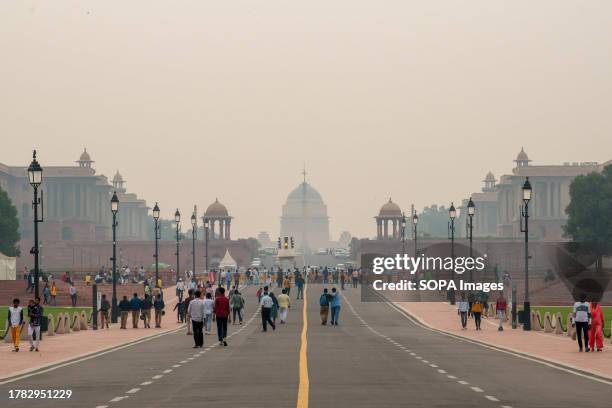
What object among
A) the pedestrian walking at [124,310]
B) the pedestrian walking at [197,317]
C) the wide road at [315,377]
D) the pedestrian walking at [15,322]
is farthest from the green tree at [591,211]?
the pedestrian walking at [15,322]

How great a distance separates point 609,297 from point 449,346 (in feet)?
192

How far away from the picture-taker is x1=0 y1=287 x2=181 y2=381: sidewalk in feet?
118

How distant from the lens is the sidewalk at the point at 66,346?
35.9 m

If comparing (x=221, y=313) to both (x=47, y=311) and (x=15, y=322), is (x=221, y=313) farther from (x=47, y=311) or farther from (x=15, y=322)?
(x=47, y=311)

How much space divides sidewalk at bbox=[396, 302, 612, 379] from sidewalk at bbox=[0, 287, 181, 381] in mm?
12578

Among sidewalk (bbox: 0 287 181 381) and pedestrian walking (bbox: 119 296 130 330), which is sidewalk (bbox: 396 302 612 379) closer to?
sidewalk (bbox: 0 287 181 381)

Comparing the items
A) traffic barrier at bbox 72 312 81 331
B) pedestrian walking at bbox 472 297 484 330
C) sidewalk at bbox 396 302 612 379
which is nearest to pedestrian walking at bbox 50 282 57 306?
sidewalk at bbox 396 302 612 379

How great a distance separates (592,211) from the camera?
153 metres

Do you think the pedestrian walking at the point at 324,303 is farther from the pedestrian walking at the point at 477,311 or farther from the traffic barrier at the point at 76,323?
the traffic barrier at the point at 76,323

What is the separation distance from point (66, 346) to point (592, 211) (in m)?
113

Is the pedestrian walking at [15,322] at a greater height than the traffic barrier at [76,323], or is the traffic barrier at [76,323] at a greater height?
the pedestrian walking at [15,322]

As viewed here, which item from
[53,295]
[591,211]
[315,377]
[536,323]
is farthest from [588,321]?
[591,211]

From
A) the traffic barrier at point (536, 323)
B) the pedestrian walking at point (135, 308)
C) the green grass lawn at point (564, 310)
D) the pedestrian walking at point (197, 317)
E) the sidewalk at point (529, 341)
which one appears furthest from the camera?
the green grass lawn at point (564, 310)

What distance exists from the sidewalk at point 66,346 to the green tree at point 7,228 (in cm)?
8806
